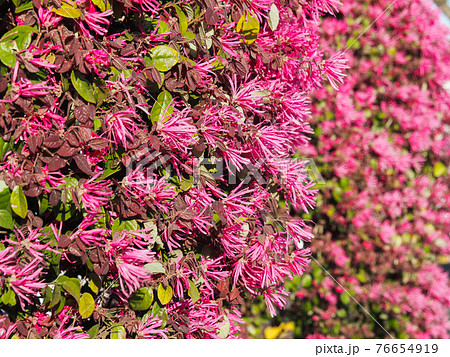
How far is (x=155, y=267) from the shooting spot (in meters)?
1.34

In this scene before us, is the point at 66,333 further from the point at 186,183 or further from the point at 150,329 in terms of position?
the point at 186,183

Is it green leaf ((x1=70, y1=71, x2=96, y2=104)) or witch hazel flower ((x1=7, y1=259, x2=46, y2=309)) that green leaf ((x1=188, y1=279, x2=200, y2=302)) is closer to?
witch hazel flower ((x1=7, y1=259, x2=46, y2=309))

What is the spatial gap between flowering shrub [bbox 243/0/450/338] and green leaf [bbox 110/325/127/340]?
6.33 ft

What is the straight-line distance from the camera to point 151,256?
4.27 ft

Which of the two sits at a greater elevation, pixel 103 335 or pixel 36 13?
pixel 36 13

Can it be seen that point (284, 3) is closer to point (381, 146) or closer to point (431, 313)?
point (381, 146)

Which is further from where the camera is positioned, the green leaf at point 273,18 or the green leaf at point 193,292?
the green leaf at point 273,18

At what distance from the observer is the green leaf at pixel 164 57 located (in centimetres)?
134

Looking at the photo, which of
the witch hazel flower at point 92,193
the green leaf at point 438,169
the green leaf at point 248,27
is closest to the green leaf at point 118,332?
the witch hazel flower at point 92,193

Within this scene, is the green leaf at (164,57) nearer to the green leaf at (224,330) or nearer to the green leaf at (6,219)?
the green leaf at (6,219)

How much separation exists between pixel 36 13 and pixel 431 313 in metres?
3.43

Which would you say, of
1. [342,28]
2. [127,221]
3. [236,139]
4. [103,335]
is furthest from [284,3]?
[342,28]

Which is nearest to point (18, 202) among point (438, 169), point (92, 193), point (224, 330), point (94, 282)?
point (92, 193)

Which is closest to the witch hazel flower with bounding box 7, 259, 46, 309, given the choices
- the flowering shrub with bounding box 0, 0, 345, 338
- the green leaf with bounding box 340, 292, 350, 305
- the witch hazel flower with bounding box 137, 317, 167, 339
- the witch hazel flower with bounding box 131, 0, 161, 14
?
the flowering shrub with bounding box 0, 0, 345, 338
